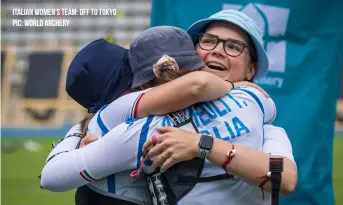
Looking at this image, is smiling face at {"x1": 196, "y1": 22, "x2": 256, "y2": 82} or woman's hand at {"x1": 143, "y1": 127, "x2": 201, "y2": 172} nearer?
woman's hand at {"x1": 143, "y1": 127, "x2": 201, "y2": 172}

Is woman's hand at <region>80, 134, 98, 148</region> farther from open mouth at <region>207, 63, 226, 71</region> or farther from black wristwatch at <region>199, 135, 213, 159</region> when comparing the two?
open mouth at <region>207, 63, 226, 71</region>

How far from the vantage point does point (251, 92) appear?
1.86 meters

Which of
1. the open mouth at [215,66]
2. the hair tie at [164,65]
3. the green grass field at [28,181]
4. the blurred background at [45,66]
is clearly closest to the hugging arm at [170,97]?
the hair tie at [164,65]

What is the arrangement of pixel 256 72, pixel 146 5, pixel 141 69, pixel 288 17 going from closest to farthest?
1. pixel 141 69
2. pixel 256 72
3. pixel 288 17
4. pixel 146 5

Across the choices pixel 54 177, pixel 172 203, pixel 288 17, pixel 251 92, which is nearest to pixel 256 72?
pixel 251 92

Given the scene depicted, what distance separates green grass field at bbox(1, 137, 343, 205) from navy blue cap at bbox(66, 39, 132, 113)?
4234mm

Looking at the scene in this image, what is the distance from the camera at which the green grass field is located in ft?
20.9

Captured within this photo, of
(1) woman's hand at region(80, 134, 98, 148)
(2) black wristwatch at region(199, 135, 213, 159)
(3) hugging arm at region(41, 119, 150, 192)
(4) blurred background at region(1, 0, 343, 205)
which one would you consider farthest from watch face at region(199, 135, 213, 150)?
(4) blurred background at region(1, 0, 343, 205)

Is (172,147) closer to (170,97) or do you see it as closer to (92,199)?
(170,97)

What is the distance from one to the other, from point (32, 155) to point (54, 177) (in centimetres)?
817

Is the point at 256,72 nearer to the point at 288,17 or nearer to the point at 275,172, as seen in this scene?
the point at 275,172

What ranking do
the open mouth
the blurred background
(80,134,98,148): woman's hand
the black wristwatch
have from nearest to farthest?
the black wristwatch, (80,134,98,148): woman's hand, the open mouth, the blurred background

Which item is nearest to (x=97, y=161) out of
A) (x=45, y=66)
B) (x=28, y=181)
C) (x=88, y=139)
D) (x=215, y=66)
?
(x=88, y=139)

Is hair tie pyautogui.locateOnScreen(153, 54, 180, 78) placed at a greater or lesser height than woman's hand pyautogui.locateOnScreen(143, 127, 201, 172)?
greater
